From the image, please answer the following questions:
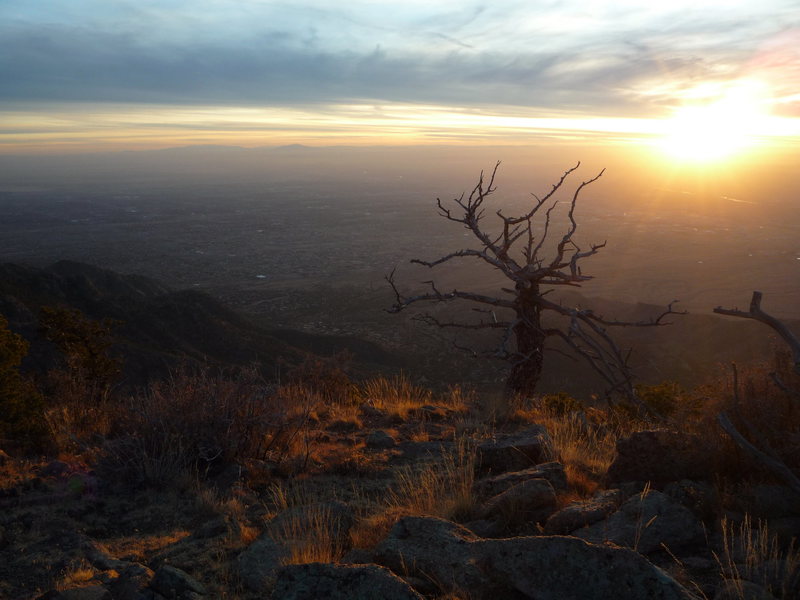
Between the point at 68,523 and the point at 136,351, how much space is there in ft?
85.1

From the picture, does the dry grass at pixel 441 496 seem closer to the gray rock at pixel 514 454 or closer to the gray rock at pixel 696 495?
the gray rock at pixel 514 454

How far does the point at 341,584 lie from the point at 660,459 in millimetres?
2315

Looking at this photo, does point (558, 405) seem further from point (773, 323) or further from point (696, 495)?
point (773, 323)

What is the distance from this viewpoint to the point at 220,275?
6738 centimetres

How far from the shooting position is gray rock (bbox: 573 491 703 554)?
2792mm

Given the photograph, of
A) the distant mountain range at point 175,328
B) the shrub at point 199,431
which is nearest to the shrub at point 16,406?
the shrub at point 199,431

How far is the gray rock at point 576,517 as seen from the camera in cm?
300

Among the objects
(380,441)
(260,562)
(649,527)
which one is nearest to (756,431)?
(649,527)

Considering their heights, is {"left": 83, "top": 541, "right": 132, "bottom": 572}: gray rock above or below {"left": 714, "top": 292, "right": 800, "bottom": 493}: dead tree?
below

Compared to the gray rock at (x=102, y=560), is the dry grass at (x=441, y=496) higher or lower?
higher

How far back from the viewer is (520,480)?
3.77 m

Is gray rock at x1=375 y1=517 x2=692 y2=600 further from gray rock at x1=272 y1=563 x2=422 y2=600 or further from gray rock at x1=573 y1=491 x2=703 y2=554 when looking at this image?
gray rock at x1=573 y1=491 x2=703 y2=554

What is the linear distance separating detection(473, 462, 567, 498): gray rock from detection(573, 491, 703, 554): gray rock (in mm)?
729

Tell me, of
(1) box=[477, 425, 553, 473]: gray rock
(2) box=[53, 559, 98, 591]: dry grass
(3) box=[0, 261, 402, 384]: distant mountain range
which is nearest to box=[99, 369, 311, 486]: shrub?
(2) box=[53, 559, 98, 591]: dry grass
